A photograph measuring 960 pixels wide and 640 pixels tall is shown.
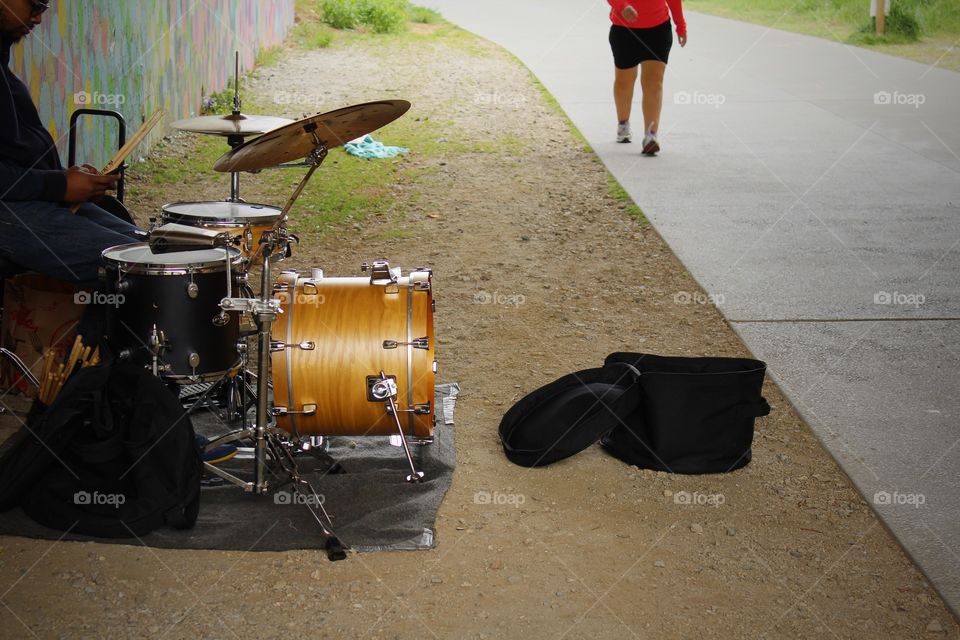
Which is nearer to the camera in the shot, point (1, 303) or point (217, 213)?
point (1, 303)

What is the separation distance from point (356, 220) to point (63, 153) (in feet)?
6.54

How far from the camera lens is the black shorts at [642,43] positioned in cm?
917

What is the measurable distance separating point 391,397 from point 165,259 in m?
0.93

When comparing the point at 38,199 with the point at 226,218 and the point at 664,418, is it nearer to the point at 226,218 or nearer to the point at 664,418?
the point at 226,218

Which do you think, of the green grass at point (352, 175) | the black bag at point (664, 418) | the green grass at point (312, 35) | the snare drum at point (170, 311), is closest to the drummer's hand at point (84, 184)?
the snare drum at point (170, 311)

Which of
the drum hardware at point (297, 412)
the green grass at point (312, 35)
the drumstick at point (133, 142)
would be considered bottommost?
the drum hardware at point (297, 412)

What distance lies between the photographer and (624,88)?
383 inches

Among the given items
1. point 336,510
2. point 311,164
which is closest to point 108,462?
point 336,510

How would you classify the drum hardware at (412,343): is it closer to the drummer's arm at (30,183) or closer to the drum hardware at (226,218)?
the drum hardware at (226,218)

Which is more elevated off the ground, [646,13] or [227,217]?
[646,13]

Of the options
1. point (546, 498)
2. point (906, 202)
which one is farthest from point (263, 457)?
point (906, 202)

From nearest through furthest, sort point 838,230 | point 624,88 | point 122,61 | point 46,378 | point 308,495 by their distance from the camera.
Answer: point 308,495
point 46,378
point 838,230
point 122,61
point 624,88

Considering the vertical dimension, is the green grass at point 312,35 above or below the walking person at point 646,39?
below

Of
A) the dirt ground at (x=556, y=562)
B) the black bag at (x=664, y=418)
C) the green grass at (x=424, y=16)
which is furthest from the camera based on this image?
the green grass at (x=424, y=16)
